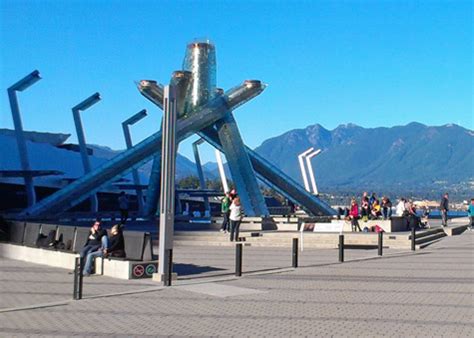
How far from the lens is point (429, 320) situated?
9266 mm

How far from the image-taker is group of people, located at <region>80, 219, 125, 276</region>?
14.4m

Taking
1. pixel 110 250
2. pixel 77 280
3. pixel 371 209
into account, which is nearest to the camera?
pixel 77 280

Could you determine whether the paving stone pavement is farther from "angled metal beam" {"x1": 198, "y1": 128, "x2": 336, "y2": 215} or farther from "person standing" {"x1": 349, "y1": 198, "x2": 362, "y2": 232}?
"angled metal beam" {"x1": 198, "y1": 128, "x2": 336, "y2": 215}

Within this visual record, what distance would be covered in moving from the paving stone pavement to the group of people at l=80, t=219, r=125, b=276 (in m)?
0.79

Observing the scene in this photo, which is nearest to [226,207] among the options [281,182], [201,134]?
[201,134]

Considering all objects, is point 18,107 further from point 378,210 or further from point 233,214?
point 233,214

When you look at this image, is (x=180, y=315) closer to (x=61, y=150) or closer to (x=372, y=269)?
(x=372, y=269)

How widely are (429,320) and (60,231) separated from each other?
1118 centimetres

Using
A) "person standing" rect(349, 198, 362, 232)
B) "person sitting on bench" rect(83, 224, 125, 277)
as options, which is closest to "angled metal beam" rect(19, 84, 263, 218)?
"person standing" rect(349, 198, 362, 232)

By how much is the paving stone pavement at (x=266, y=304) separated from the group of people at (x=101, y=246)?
79 cm

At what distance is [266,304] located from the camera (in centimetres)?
1069

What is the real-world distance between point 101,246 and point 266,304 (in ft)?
17.3

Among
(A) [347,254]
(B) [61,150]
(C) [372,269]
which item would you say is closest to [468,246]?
(A) [347,254]

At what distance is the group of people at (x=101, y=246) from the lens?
14.4 m
